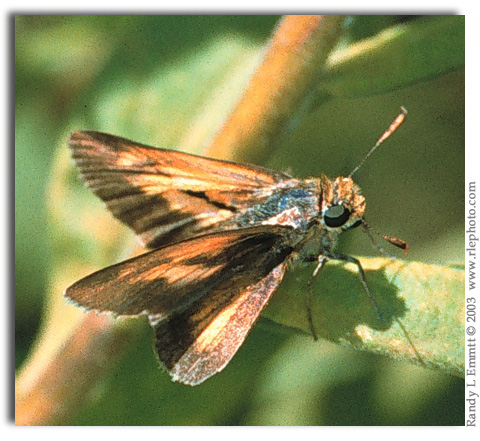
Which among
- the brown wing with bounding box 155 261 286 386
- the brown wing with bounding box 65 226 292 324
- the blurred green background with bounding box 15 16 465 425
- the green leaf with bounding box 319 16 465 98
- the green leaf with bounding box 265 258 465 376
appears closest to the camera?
the green leaf with bounding box 265 258 465 376

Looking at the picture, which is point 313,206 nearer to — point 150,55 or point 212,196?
point 212,196

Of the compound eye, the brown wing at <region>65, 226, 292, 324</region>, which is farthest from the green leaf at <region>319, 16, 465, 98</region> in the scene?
the brown wing at <region>65, 226, 292, 324</region>

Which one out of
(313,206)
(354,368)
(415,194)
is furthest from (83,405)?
(415,194)

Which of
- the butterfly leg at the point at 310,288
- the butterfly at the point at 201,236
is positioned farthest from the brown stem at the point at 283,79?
the butterfly leg at the point at 310,288

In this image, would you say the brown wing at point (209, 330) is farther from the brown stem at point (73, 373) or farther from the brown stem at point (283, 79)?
the brown stem at point (283, 79)

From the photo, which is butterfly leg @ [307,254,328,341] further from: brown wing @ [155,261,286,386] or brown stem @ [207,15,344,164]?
brown stem @ [207,15,344,164]

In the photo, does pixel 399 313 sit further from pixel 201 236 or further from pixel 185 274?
pixel 185 274
